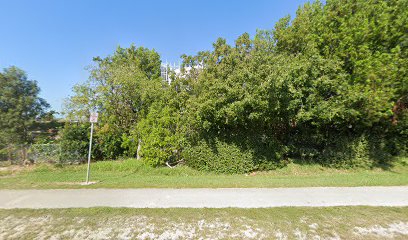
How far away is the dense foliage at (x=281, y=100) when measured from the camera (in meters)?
7.67

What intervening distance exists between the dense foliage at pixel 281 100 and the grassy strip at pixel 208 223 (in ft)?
13.8

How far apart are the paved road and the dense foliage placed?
3098 millimetres

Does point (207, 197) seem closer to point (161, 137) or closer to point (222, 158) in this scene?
point (222, 158)

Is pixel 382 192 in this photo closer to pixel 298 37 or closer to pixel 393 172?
pixel 393 172

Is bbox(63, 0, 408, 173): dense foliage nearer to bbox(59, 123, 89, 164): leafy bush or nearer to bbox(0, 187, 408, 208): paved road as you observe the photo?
bbox(59, 123, 89, 164): leafy bush

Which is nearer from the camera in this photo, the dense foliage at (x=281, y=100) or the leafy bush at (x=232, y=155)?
the dense foliage at (x=281, y=100)

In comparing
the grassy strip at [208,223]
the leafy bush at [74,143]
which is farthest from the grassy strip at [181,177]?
the grassy strip at [208,223]

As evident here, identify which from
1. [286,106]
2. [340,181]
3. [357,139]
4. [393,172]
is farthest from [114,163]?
[393,172]

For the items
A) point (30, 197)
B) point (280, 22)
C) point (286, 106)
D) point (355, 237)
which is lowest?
point (355, 237)

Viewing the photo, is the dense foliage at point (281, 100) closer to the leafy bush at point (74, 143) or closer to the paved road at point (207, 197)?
the leafy bush at point (74, 143)

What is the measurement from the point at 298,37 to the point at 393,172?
27.1 feet

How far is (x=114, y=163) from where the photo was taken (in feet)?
30.8

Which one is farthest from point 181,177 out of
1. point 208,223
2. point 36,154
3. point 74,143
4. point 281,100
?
point 36,154

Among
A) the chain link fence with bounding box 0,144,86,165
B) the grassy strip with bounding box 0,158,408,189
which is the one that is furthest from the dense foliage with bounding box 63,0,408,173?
the chain link fence with bounding box 0,144,86,165
